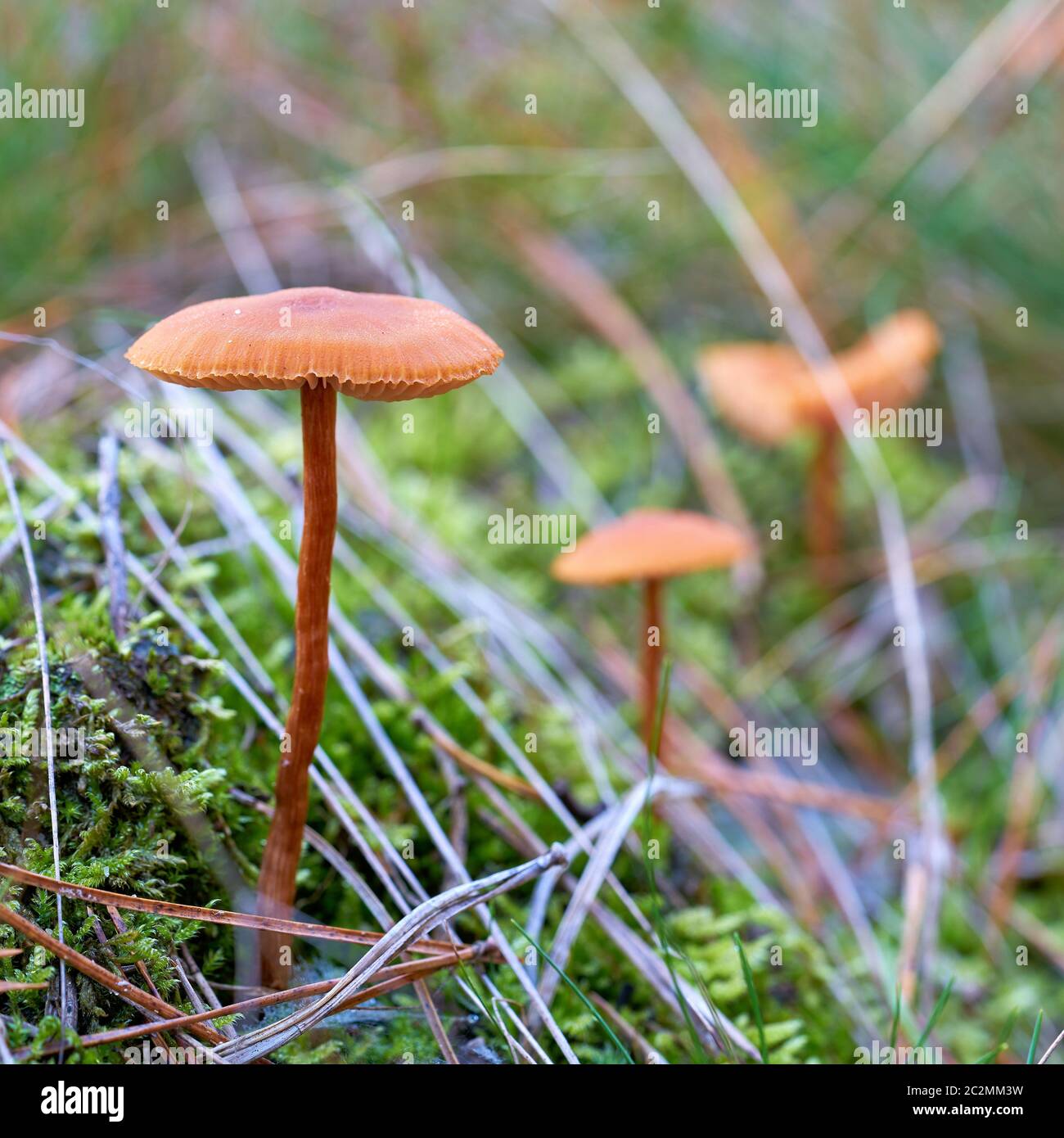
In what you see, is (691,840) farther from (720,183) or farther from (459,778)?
(720,183)

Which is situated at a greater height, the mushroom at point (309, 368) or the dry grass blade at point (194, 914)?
the mushroom at point (309, 368)

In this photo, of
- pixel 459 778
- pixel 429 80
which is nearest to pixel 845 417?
pixel 459 778
